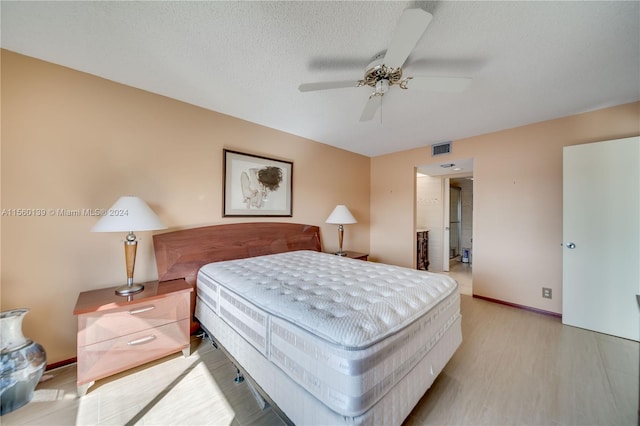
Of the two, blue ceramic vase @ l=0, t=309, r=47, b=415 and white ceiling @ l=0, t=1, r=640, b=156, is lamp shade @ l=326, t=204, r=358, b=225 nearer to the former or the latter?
white ceiling @ l=0, t=1, r=640, b=156

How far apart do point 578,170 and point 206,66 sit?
3817mm

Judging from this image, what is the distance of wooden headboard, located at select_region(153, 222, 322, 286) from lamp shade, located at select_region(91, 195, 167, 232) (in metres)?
0.47

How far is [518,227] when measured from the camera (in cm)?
315

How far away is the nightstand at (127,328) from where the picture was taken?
1650 millimetres

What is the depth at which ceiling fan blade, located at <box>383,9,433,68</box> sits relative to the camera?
119cm

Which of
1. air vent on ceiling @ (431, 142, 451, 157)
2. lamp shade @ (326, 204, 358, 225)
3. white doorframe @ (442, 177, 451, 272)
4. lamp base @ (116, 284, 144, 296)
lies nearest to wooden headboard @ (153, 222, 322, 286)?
lamp base @ (116, 284, 144, 296)

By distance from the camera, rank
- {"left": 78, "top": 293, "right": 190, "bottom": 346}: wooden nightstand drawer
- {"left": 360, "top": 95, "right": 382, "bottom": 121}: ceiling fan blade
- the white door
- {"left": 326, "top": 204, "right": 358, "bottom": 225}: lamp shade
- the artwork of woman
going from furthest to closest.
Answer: {"left": 326, "top": 204, "right": 358, "bottom": 225}: lamp shade < the artwork of woman < the white door < {"left": 360, "top": 95, "right": 382, "bottom": 121}: ceiling fan blade < {"left": 78, "top": 293, "right": 190, "bottom": 346}: wooden nightstand drawer

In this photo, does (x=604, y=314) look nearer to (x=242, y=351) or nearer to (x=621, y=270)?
(x=621, y=270)

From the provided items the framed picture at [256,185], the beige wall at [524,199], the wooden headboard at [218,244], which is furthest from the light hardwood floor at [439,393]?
the framed picture at [256,185]

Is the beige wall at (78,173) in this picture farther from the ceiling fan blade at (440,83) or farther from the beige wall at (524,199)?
the beige wall at (524,199)

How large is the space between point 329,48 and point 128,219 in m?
1.96

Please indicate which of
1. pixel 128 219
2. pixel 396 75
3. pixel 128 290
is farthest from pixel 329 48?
pixel 128 290

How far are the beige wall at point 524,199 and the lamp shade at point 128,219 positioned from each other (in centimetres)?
388

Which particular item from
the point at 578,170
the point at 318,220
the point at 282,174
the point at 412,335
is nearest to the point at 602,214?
the point at 578,170
